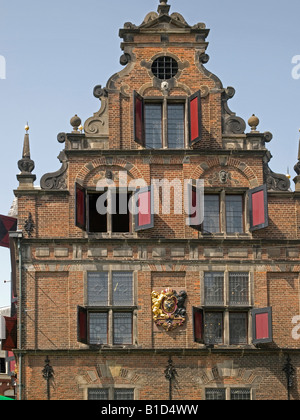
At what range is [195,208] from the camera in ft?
125

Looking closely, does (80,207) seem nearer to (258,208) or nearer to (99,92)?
(99,92)

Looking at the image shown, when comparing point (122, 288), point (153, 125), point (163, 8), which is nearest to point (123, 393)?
point (122, 288)

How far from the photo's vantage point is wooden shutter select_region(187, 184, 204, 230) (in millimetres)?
38000

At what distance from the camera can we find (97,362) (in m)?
36.9

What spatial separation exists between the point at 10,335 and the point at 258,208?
9.59 m

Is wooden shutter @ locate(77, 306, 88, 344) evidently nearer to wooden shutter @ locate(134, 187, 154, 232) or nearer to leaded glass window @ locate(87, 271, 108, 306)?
leaded glass window @ locate(87, 271, 108, 306)

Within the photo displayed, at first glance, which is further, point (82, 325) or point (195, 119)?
point (195, 119)

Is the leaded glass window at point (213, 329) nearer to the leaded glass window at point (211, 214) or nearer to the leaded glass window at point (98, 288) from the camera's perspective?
the leaded glass window at point (211, 214)

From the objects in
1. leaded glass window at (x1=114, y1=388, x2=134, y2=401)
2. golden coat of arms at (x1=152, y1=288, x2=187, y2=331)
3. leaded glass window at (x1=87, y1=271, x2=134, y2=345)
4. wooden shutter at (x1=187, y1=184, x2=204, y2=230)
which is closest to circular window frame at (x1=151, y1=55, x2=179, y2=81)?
wooden shutter at (x1=187, y1=184, x2=204, y2=230)

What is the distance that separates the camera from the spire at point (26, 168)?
38344mm

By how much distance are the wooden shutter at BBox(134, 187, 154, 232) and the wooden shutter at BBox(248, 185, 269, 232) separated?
3447 millimetres

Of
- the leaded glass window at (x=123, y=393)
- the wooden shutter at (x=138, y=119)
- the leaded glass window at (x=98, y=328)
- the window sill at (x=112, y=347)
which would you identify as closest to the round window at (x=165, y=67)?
the wooden shutter at (x=138, y=119)
